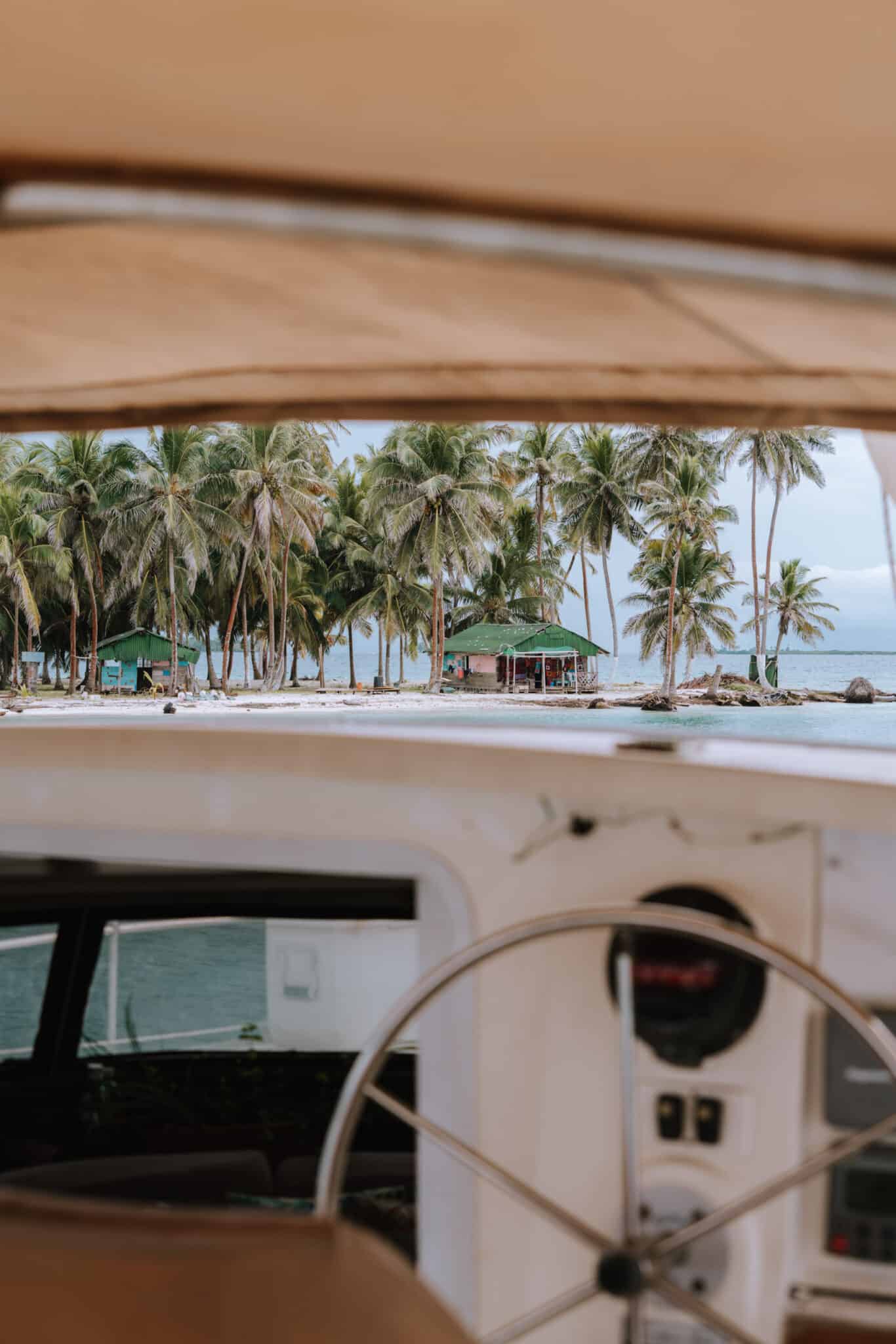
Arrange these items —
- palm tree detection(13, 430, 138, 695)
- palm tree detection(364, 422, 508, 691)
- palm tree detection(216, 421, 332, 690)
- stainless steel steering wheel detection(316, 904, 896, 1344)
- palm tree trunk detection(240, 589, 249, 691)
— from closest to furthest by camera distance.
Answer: stainless steel steering wheel detection(316, 904, 896, 1344), palm tree detection(364, 422, 508, 691), palm tree detection(13, 430, 138, 695), palm tree detection(216, 421, 332, 690), palm tree trunk detection(240, 589, 249, 691)

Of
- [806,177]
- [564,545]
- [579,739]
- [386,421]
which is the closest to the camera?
[806,177]

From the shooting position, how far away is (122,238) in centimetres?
110

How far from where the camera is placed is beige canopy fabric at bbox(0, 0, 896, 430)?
81 centimetres

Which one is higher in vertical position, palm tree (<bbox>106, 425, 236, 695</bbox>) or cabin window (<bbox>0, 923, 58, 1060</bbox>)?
palm tree (<bbox>106, 425, 236, 695</bbox>)

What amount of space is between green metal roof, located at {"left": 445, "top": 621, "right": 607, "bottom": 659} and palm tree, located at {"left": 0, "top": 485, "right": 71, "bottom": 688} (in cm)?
1038

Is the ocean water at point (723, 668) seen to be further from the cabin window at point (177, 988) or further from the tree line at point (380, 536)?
the cabin window at point (177, 988)

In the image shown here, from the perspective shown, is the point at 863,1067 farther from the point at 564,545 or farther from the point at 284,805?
the point at 564,545

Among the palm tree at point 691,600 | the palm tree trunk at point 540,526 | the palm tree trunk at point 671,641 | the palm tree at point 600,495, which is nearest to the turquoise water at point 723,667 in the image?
the palm tree at point 691,600

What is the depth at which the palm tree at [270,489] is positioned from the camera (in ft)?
97.3

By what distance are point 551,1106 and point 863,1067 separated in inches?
12.7

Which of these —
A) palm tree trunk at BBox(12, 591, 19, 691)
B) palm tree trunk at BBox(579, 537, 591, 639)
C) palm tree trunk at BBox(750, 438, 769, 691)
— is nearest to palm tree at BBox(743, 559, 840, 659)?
palm tree trunk at BBox(750, 438, 769, 691)

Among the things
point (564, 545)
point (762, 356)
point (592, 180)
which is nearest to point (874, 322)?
point (762, 356)

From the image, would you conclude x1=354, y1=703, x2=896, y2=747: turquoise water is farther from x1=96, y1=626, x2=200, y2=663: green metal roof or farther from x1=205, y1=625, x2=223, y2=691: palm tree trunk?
x1=96, y1=626, x2=200, y2=663: green metal roof

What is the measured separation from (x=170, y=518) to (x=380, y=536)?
19.6 feet
